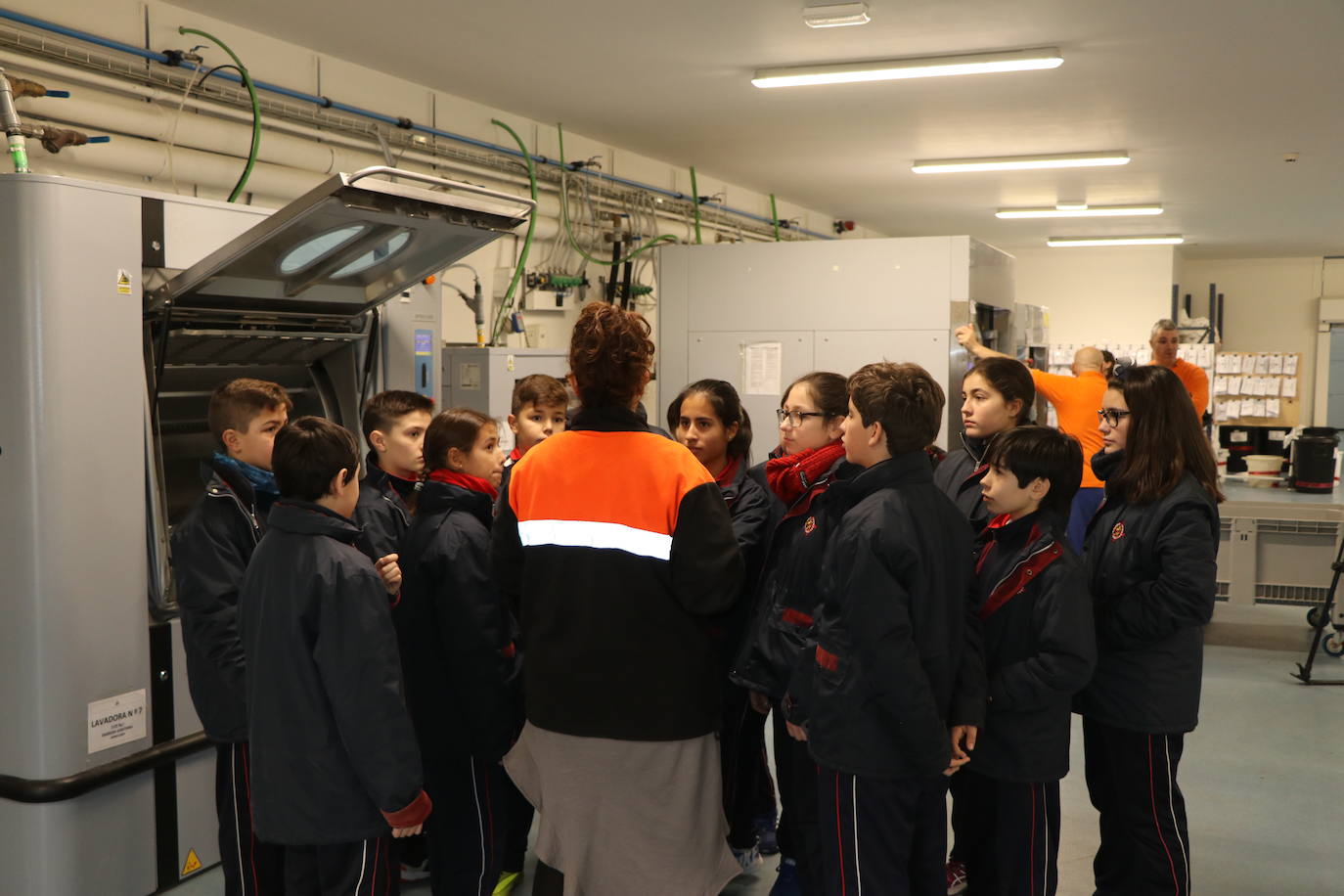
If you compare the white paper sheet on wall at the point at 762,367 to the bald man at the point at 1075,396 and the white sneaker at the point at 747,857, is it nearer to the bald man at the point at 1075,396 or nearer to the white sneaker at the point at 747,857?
the bald man at the point at 1075,396

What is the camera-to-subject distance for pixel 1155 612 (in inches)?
95.1

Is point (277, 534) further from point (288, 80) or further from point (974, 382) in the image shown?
point (288, 80)

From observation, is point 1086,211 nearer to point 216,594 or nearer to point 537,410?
point 537,410

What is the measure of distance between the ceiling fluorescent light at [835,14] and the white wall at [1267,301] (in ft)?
36.5

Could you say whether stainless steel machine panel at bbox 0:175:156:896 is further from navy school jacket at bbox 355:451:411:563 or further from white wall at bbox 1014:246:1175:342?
white wall at bbox 1014:246:1175:342

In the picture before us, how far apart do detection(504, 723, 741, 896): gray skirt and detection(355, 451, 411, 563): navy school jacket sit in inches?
26.2

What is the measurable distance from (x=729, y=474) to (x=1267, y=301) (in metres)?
13.8

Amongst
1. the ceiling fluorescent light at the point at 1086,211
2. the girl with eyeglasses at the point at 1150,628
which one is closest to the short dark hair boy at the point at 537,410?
the girl with eyeglasses at the point at 1150,628

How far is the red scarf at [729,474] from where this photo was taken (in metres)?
2.67

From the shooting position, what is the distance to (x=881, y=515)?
207cm

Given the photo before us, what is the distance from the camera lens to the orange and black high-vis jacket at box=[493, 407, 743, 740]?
2.02 meters

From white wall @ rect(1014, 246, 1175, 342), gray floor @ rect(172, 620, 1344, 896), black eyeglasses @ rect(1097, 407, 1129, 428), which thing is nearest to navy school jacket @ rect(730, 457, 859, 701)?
black eyeglasses @ rect(1097, 407, 1129, 428)

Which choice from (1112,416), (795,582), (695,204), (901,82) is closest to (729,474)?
(795,582)

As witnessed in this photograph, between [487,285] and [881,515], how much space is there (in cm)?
404
